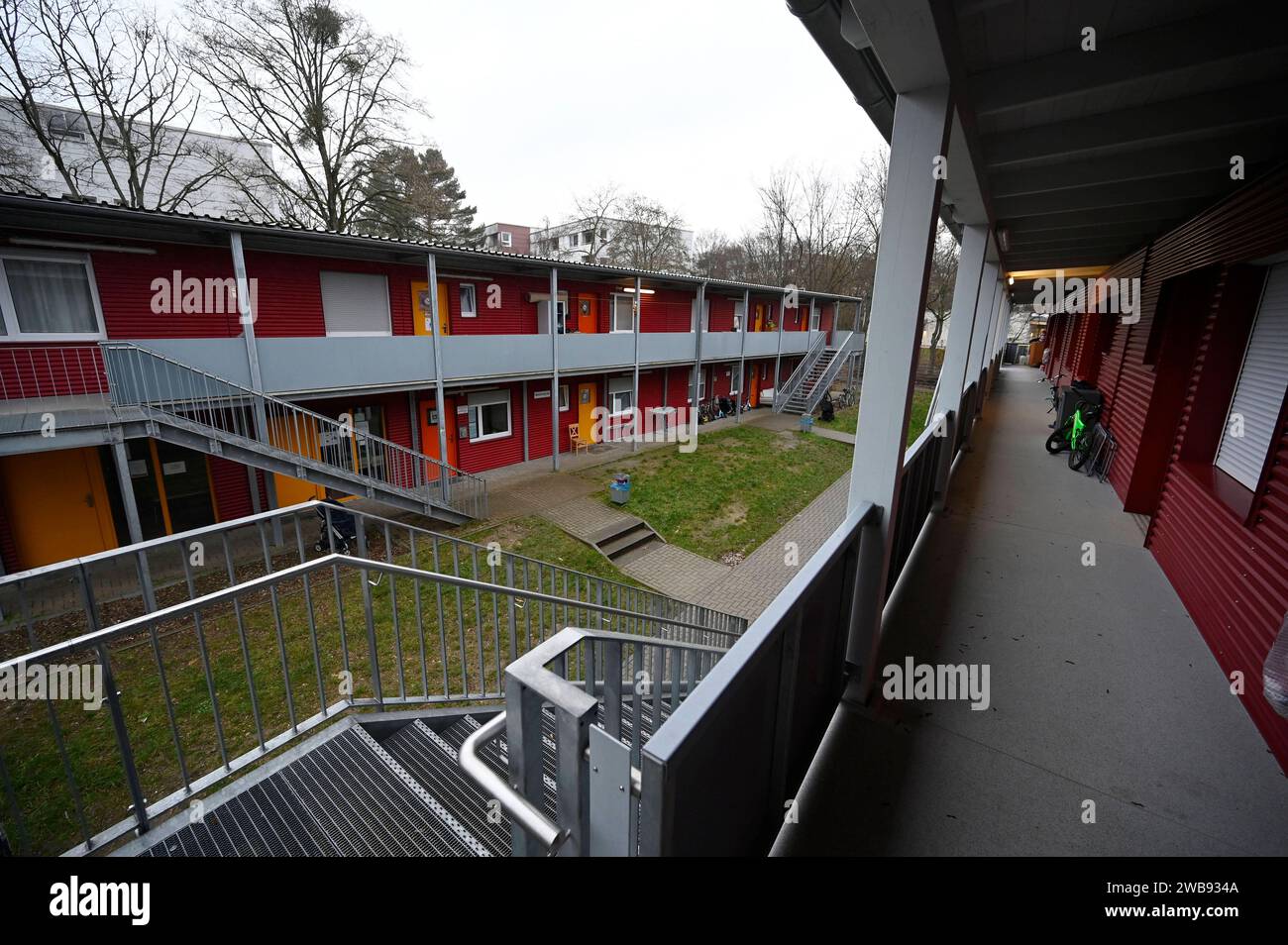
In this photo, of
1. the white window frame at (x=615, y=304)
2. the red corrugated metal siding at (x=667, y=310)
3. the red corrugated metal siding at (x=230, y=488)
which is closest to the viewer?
the red corrugated metal siding at (x=230, y=488)

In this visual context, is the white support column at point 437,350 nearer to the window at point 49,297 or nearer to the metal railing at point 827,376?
the window at point 49,297

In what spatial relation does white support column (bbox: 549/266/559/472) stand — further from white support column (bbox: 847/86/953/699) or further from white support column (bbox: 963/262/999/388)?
white support column (bbox: 847/86/953/699)

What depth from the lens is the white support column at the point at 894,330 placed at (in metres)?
2.35

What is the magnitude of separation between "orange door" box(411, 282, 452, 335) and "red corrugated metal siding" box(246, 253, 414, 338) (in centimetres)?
102

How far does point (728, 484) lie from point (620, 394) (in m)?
5.70

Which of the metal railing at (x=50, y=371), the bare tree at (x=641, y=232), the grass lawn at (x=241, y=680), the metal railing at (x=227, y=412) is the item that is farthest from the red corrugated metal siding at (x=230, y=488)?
the bare tree at (x=641, y=232)

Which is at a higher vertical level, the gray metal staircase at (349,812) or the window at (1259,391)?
the window at (1259,391)

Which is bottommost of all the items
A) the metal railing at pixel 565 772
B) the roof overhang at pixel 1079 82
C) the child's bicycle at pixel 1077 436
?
the child's bicycle at pixel 1077 436

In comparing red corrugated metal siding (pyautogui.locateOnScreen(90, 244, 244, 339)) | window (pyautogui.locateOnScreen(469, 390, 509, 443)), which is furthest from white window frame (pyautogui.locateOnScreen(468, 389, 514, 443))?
red corrugated metal siding (pyautogui.locateOnScreen(90, 244, 244, 339))

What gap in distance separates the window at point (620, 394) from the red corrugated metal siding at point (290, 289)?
8051mm
